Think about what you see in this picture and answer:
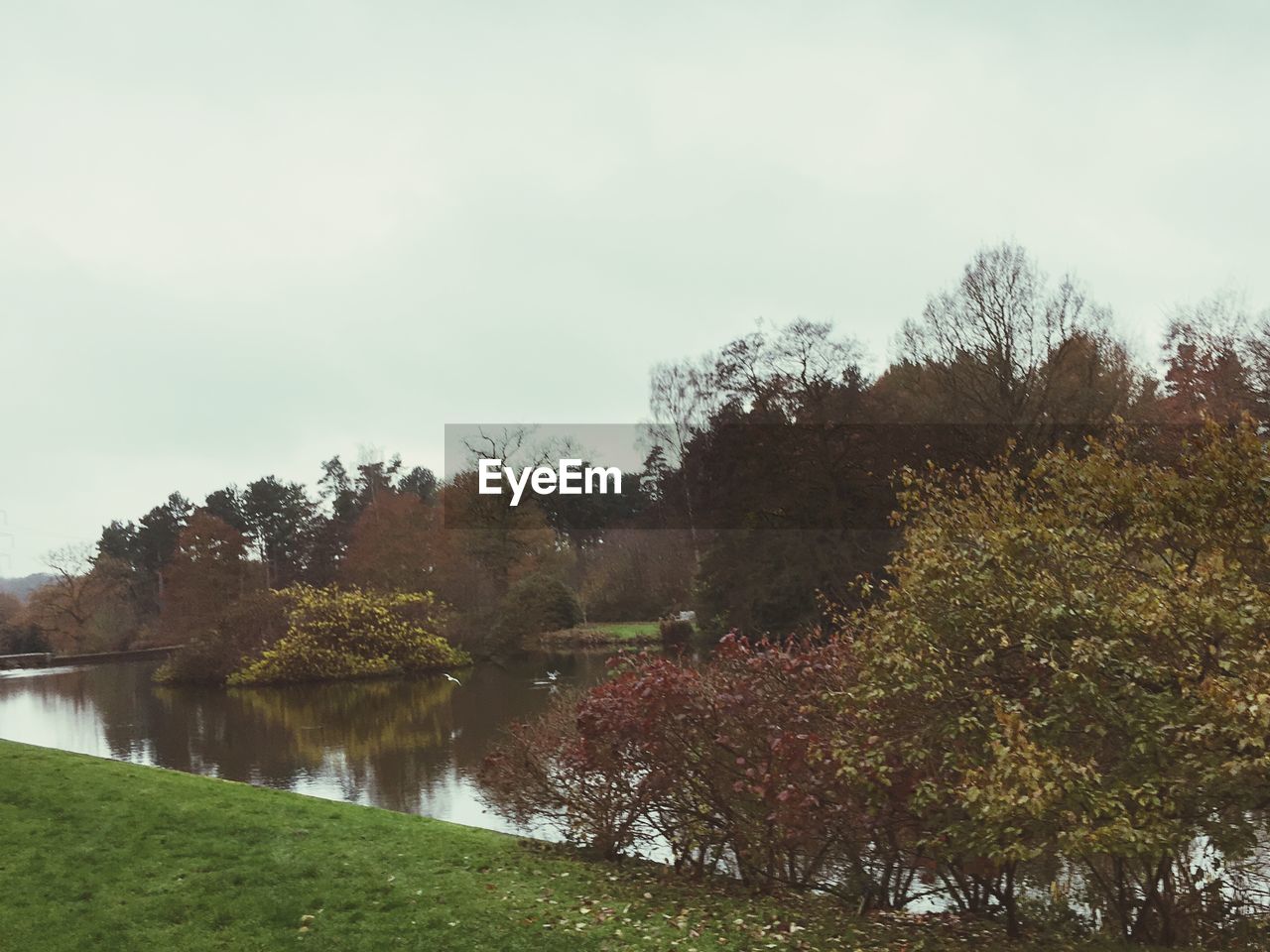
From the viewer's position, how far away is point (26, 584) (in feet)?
114

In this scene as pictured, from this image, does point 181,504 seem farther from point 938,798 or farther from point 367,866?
point 938,798

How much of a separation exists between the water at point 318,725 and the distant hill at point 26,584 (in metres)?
3.55

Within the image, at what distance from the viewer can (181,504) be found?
157 feet

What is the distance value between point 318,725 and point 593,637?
13.4m

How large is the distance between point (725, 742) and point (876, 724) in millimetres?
1762

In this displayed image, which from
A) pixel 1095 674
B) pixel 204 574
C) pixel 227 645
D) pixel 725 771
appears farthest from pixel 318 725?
pixel 1095 674

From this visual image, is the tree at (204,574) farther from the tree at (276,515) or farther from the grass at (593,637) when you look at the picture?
the grass at (593,637)

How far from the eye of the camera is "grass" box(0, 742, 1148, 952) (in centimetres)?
673

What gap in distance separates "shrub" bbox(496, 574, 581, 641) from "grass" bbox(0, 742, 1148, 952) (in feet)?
73.3

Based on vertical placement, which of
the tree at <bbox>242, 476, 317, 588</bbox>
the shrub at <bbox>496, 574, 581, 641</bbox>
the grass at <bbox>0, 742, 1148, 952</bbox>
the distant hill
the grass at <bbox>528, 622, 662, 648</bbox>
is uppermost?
the tree at <bbox>242, 476, 317, 588</bbox>

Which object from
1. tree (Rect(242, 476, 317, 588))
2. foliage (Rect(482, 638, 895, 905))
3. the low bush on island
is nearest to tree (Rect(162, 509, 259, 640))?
the low bush on island

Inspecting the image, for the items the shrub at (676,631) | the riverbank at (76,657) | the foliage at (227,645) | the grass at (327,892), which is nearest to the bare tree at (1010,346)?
the shrub at (676,631)

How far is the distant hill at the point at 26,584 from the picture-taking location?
111 feet

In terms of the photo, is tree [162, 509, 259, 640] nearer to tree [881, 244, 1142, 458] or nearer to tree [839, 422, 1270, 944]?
tree [881, 244, 1142, 458]
